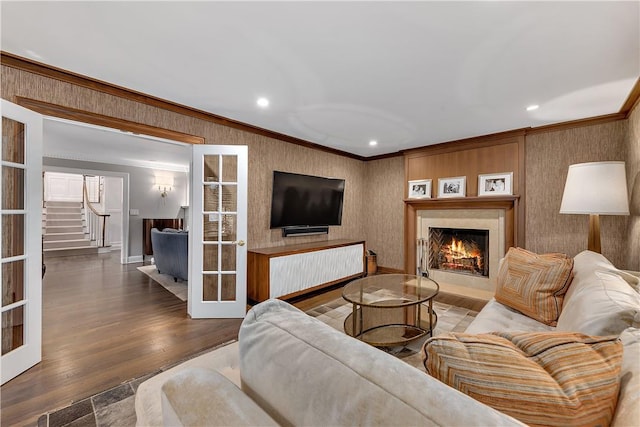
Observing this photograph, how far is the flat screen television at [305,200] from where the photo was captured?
3875 mm

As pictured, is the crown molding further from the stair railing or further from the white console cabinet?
the stair railing

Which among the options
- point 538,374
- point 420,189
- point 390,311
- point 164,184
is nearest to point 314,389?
point 538,374

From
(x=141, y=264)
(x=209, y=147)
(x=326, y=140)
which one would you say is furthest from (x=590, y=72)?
(x=141, y=264)

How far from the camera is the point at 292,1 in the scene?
1444 mm

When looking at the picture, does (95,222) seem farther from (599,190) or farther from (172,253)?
(599,190)

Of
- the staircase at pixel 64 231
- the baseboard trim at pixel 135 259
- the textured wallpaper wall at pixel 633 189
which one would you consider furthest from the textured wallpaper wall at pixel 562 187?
the staircase at pixel 64 231

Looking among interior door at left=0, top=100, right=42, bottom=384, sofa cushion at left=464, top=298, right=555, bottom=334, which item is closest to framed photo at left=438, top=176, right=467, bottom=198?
sofa cushion at left=464, top=298, right=555, bottom=334

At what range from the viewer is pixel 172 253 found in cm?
439

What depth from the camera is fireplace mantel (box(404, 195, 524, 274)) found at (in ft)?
11.8

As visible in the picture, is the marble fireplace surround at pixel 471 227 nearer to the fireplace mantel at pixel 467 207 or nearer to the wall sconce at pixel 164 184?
the fireplace mantel at pixel 467 207

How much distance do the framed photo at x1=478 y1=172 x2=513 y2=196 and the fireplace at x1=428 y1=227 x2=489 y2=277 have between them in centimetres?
57

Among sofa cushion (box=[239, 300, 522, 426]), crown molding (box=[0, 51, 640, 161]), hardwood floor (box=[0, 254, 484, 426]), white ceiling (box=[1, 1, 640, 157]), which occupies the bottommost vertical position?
hardwood floor (box=[0, 254, 484, 426])

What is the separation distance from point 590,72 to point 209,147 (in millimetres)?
3494

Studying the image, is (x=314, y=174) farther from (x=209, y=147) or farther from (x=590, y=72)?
(x=590, y=72)
